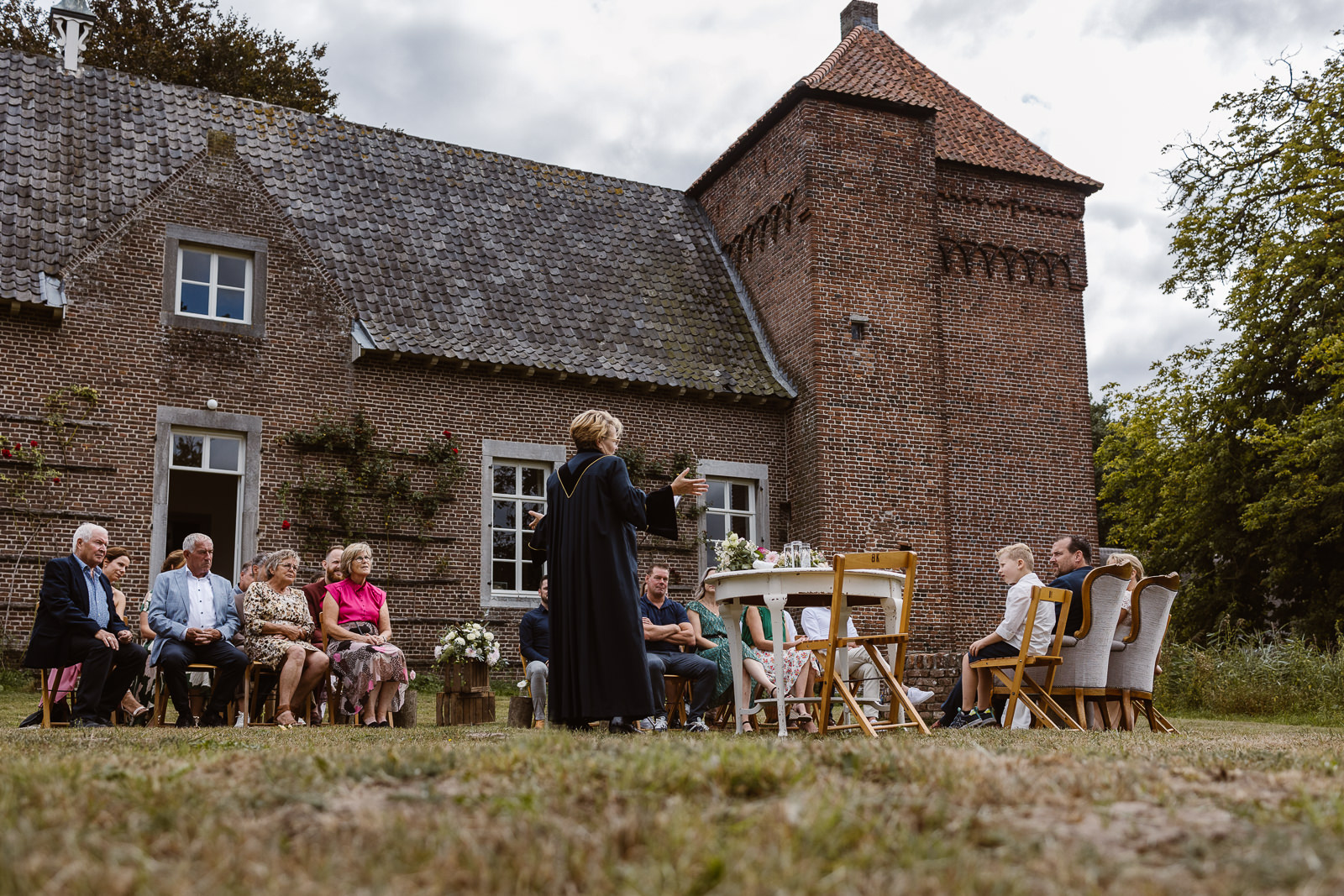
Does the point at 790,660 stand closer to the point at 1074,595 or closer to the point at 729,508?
the point at 1074,595

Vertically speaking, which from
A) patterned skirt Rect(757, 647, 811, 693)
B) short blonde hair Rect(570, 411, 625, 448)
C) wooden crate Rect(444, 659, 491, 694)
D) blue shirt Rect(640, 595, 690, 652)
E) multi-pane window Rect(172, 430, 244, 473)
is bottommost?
wooden crate Rect(444, 659, 491, 694)

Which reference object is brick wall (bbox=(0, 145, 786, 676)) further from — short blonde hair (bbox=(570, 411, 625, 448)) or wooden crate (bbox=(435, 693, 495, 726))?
short blonde hair (bbox=(570, 411, 625, 448))

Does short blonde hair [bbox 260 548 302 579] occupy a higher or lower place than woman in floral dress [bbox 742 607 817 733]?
higher

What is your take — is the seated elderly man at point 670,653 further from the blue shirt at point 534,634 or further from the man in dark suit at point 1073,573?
the man in dark suit at point 1073,573

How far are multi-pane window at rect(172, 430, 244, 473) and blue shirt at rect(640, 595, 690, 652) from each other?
22.9 ft

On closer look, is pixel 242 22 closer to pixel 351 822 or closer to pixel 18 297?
pixel 18 297

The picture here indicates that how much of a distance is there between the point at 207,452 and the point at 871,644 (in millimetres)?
9760

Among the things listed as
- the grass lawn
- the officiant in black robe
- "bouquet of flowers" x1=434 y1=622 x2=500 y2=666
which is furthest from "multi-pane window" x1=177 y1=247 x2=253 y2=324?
the grass lawn

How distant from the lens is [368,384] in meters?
15.0

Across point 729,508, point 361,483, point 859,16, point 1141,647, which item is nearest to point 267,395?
point 361,483

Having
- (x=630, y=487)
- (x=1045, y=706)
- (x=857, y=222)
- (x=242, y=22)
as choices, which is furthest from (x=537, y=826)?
(x=242, y=22)

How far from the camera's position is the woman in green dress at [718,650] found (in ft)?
30.4

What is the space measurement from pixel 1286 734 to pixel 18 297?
12.9 meters

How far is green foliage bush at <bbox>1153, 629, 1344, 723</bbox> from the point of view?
491 inches
